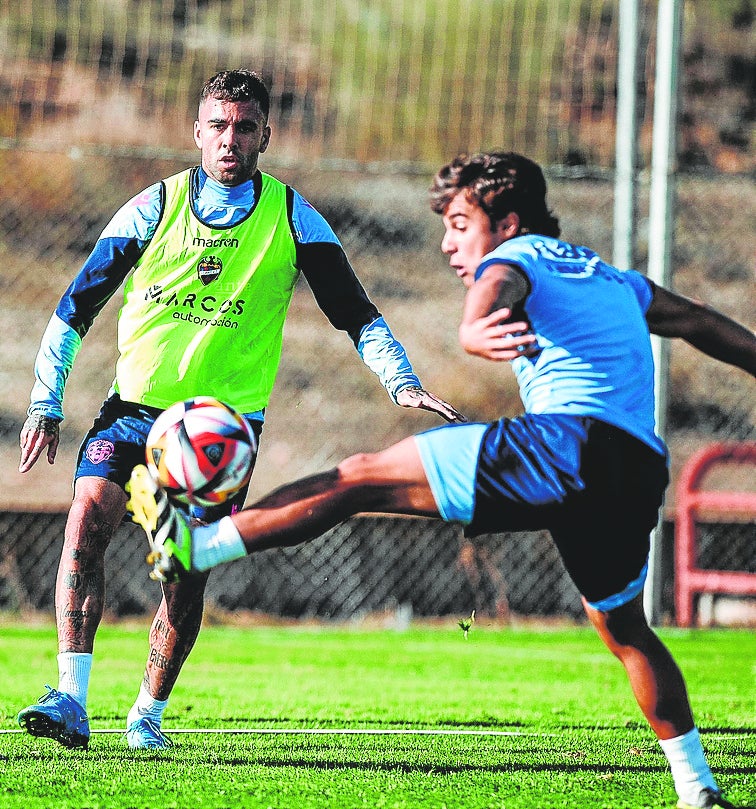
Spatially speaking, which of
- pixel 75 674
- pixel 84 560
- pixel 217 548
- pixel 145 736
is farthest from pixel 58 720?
pixel 217 548

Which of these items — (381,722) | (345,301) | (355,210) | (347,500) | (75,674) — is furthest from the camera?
(355,210)

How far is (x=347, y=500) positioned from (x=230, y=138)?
6.15 feet

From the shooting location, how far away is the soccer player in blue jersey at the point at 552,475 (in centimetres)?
354

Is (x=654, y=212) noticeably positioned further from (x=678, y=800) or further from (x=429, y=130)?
(x=678, y=800)

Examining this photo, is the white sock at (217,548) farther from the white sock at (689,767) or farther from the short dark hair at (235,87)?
the short dark hair at (235,87)

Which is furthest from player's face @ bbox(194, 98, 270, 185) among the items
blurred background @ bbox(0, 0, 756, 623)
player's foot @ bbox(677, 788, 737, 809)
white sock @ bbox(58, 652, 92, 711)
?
blurred background @ bbox(0, 0, 756, 623)

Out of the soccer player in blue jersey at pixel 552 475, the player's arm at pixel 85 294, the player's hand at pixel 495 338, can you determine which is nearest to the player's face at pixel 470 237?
the soccer player in blue jersey at pixel 552 475

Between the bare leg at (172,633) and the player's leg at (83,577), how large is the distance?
34 centimetres

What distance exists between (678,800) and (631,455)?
3.32 feet

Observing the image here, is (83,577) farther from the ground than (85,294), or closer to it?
closer to it

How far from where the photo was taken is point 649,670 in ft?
12.2

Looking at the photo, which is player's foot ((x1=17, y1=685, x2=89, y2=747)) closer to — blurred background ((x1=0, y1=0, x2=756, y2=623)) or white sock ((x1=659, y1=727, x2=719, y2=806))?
white sock ((x1=659, y1=727, x2=719, y2=806))

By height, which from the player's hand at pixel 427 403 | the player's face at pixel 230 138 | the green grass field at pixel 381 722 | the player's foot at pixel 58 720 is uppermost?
the player's face at pixel 230 138

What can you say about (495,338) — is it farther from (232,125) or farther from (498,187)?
(232,125)
